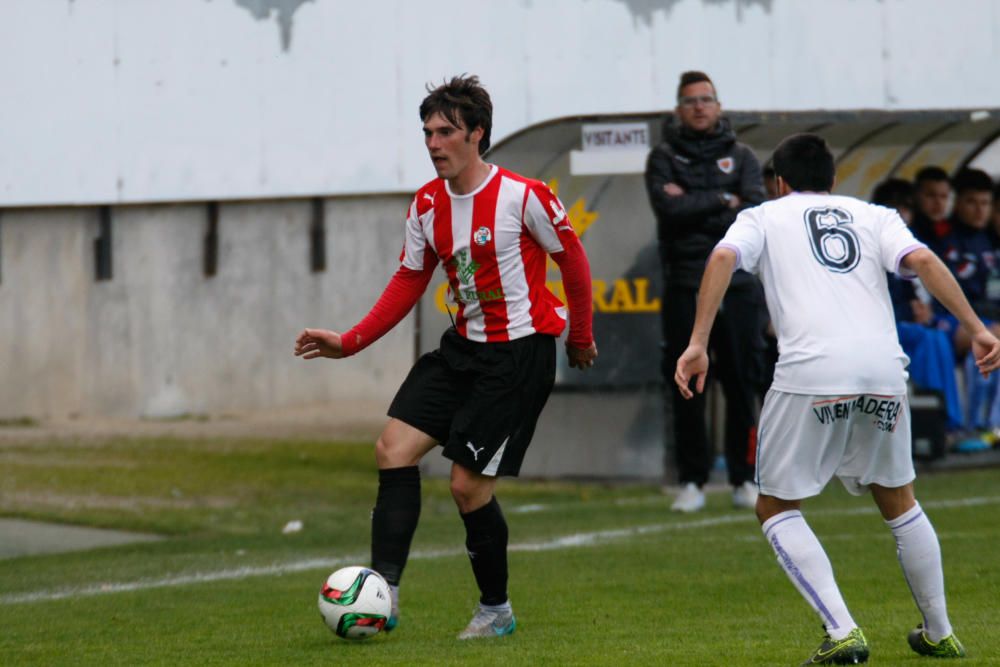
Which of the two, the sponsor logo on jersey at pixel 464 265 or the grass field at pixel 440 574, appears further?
the sponsor logo on jersey at pixel 464 265

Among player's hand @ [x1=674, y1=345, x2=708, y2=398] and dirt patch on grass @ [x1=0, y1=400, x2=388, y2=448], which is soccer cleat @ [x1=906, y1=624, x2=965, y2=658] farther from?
dirt patch on grass @ [x1=0, y1=400, x2=388, y2=448]

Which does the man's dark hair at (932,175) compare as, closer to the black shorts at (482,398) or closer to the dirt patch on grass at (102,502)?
the dirt patch on grass at (102,502)

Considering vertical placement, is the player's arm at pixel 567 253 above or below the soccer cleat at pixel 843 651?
above

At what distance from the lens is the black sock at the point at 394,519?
6102 millimetres

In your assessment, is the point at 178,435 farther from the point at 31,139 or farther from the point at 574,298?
the point at 574,298

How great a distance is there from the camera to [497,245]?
20.5 ft

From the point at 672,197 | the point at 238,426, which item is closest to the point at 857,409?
the point at 672,197

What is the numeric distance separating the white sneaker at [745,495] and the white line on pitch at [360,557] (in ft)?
0.71

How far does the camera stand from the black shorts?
6.18 metres

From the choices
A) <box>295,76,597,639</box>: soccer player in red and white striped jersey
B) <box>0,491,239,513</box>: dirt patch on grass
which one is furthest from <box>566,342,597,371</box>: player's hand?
<box>0,491,239,513</box>: dirt patch on grass

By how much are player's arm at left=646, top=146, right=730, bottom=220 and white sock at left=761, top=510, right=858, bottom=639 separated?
15.4 ft

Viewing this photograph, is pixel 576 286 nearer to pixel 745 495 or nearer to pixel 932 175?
pixel 745 495

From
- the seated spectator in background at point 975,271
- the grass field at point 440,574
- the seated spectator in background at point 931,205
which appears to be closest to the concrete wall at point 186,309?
the grass field at point 440,574

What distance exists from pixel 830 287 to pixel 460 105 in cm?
150
